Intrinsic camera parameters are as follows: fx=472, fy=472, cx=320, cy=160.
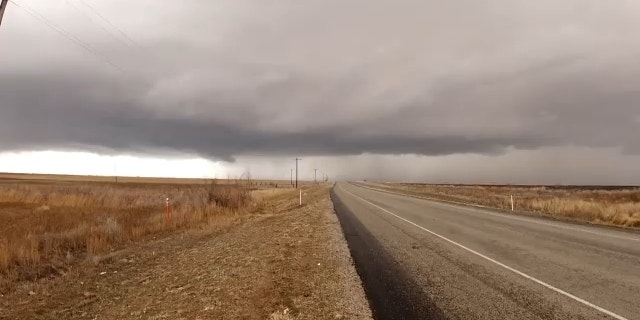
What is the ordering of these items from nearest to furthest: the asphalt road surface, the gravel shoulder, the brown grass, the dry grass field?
the asphalt road surface → the gravel shoulder → the dry grass field → the brown grass

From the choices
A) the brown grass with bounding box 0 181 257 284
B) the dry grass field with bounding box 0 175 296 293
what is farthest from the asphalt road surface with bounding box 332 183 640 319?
the brown grass with bounding box 0 181 257 284

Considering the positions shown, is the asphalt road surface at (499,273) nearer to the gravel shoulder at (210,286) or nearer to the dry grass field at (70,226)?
the gravel shoulder at (210,286)

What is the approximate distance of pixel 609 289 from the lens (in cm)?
838

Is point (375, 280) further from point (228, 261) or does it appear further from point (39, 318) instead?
point (39, 318)

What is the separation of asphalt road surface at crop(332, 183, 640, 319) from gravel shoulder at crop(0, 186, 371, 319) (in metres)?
0.73

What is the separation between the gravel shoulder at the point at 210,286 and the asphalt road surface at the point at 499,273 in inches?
28.7

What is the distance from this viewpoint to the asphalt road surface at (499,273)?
281 inches

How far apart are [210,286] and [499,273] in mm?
5933

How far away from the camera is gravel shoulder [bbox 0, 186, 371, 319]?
7.71m

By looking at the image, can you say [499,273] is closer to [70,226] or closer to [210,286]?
[210,286]

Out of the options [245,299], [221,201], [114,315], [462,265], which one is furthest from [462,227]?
[221,201]

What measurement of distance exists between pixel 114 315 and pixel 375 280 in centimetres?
483

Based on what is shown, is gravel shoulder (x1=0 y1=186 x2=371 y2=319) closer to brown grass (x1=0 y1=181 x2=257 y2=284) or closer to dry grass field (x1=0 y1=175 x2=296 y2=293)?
dry grass field (x1=0 y1=175 x2=296 y2=293)

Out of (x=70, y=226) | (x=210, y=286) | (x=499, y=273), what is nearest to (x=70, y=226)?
(x=70, y=226)
